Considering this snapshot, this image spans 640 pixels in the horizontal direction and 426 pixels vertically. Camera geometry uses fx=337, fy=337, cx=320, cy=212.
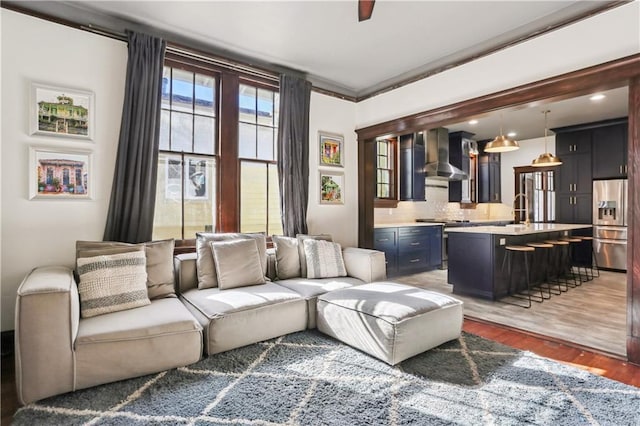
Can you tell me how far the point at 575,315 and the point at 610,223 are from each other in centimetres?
382

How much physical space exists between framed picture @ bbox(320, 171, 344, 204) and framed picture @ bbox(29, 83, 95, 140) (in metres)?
2.68

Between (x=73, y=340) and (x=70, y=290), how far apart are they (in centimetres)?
30

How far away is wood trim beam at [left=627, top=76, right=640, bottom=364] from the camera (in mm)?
2529

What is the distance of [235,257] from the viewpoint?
3.17 meters

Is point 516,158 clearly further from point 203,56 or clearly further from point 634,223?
point 203,56

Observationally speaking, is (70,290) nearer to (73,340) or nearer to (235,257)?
(73,340)

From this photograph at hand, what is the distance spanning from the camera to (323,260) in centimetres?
364

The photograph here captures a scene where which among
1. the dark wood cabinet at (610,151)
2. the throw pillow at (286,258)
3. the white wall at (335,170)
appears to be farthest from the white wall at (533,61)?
the dark wood cabinet at (610,151)

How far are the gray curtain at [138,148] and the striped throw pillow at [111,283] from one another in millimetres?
512

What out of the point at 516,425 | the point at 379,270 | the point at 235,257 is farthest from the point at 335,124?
the point at 516,425

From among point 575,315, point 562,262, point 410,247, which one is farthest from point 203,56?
point 562,262

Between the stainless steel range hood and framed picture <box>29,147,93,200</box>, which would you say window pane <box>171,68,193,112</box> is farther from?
the stainless steel range hood

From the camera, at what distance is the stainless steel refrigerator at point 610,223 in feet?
20.2

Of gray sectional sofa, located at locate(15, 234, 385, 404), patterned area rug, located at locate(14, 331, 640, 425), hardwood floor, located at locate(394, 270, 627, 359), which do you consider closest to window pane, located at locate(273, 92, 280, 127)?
gray sectional sofa, located at locate(15, 234, 385, 404)
